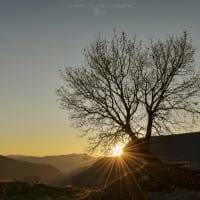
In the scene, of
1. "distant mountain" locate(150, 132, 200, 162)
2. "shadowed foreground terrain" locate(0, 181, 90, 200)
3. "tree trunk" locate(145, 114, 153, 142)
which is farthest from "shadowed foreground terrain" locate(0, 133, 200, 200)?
"distant mountain" locate(150, 132, 200, 162)

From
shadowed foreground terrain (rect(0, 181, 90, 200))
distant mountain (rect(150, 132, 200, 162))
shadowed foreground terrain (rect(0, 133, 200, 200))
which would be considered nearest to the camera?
shadowed foreground terrain (rect(0, 133, 200, 200))

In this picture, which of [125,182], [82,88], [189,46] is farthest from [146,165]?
[189,46]

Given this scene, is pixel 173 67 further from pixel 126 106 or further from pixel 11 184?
pixel 11 184

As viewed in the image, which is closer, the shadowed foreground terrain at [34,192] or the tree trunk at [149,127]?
the tree trunk at [149,127]

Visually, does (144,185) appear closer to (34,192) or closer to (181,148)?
(34,192)

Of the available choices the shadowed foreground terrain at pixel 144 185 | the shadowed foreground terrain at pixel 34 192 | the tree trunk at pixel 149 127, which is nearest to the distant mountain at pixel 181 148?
→ the shadowed foreground terrain at pixel 34 192

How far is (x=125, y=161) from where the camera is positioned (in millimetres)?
35062

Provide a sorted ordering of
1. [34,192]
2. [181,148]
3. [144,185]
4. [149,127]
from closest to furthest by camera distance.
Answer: [144,185] < [149,127] < [34,192] < [181,148]

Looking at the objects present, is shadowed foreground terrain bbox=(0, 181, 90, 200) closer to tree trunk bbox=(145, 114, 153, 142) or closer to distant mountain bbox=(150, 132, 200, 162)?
tree trunk bbox=(145, 114, 153, 142)

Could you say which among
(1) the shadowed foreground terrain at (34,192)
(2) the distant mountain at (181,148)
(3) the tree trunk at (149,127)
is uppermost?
(2) the distant mountain at (181,148)

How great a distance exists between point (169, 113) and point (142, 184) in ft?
27.2

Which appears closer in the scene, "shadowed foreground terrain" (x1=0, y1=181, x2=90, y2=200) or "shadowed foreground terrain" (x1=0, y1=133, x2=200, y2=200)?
"shadowed foreground terrain" (x1=0, y1=133, x2=200, y2=200)

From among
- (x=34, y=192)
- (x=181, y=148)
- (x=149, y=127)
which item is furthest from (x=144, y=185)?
(x=181, y=148)

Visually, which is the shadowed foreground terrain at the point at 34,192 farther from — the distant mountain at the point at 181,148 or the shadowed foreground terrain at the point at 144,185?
the distant mountain at the point at 181,148
